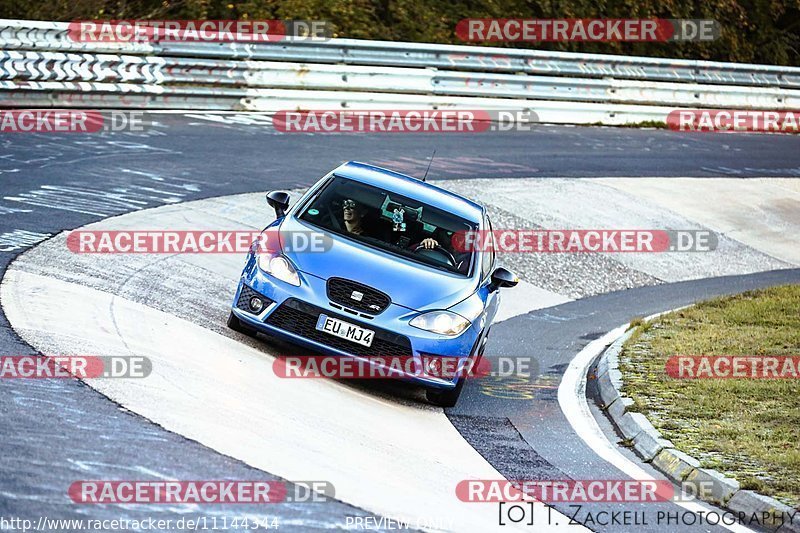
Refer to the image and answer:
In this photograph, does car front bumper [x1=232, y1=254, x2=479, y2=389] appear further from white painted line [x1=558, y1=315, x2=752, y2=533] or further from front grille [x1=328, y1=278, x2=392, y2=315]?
white painted line [x1=558, y1=315, x2=752, y2=533]

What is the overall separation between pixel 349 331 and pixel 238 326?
1260 mm

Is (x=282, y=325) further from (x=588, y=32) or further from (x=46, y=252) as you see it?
(x=588, y=32)

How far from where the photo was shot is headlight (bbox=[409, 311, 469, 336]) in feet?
31.1

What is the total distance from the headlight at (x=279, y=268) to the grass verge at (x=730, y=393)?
3031mm

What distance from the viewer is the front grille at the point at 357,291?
30.7 ft

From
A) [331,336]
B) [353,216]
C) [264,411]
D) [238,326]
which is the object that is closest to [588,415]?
[331,336]

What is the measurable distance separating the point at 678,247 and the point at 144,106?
859 cm

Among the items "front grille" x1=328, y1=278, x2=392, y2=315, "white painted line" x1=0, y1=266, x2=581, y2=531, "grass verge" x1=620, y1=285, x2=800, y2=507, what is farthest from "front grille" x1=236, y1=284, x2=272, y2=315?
"grass verge" x1=620, y1=285, x2=800, y2=507

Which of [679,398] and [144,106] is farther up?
[144,106]

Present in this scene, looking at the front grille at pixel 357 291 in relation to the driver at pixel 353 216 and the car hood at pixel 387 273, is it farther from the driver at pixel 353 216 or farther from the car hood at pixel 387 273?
the driver at pixel 353 216

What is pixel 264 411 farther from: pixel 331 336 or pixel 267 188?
pixel 267 188

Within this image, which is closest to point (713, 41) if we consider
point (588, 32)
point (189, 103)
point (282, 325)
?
point (588, 32)

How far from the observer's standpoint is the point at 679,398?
10477 millimetres

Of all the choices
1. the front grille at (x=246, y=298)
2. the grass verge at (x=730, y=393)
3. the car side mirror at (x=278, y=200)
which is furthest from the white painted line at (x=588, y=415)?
the car side mirror at (x=278, y=200)
